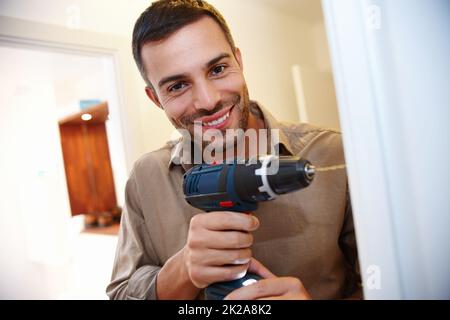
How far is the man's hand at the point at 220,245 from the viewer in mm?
337

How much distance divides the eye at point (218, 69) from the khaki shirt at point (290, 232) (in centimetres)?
10

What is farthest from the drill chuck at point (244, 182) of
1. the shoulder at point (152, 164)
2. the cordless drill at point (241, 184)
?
the shoulder at point (152, 164)

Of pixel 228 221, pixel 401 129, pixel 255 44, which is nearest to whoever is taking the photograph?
pixel 401 129

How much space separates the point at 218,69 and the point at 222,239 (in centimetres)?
21

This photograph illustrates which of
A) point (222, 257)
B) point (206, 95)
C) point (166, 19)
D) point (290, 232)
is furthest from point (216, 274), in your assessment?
point (166, 19)

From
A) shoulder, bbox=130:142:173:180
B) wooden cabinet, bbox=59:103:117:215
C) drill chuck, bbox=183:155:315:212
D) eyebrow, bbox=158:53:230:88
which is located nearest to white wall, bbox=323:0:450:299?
drill chuck, bbox=183:155:315:212

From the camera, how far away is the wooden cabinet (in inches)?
18.9

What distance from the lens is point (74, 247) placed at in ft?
1.71

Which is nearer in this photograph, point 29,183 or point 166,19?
point 166,19

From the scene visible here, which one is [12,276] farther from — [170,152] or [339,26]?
[339,26]

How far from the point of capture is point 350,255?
41 centimetres

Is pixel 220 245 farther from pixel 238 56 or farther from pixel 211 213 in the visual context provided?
pixel 238 56
